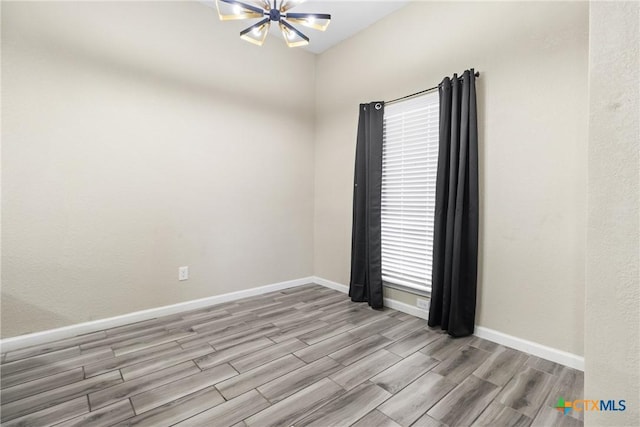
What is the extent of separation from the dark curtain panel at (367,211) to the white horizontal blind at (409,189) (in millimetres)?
89

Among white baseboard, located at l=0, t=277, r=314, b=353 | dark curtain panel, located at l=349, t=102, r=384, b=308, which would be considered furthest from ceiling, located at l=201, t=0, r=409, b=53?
white baseboard, located at l=0, t=277, r=314, b=353

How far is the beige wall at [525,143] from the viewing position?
1.98m

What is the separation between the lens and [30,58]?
2.24 m

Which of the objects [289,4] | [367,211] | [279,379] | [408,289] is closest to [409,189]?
[367,211]

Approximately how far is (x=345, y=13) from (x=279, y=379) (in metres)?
3.47

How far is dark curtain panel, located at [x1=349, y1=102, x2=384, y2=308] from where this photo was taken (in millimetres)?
3172

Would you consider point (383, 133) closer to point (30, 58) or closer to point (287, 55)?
point (287, 55)

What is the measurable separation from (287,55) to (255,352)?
135 inches

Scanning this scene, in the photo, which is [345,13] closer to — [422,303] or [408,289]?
[408,289]

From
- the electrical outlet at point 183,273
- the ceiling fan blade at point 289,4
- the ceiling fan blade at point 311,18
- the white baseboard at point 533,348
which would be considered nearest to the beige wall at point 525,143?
the white baseboard at point 533,348

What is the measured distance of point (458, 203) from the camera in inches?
94.7

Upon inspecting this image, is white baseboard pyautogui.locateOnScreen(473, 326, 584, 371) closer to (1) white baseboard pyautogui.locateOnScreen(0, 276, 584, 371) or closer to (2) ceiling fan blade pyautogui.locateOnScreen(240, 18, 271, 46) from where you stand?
(1) white baseboard pyautogui.locateOnScreen(0, 276, 584, 371)

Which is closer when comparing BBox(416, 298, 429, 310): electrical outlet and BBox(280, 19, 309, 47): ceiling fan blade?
BBox(280, 19, 309, 47): ceiling fan blade

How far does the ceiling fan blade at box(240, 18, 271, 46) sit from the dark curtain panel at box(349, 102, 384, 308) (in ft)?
4.36
